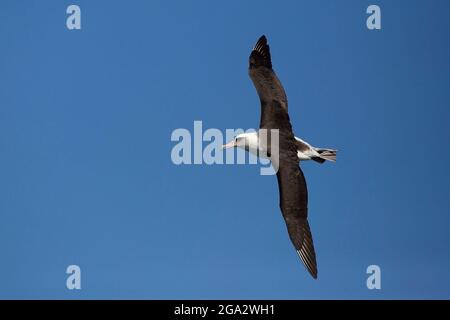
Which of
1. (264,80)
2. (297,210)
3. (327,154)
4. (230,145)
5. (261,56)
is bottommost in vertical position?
(297,210)

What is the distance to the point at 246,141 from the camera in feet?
73.8

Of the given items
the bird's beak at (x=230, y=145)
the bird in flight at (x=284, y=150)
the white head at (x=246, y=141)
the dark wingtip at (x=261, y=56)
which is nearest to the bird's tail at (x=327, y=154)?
the bird in flight at (x=284, y=150)

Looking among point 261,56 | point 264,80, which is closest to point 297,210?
point 264,80

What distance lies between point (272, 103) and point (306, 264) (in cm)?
380

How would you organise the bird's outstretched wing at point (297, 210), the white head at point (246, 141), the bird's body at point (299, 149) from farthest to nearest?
the white head at point (246, 141)
the bird's body at point (299, 149)
the bird's outstretched wing at point (297, 210)

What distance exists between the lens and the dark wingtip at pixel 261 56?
2248 cm

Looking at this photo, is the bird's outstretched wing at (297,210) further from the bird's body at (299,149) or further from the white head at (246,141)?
the white head at (246,141)

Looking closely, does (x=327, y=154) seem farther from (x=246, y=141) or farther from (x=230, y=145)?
(x=230, y=145)

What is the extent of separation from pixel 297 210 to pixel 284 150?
4.66ft

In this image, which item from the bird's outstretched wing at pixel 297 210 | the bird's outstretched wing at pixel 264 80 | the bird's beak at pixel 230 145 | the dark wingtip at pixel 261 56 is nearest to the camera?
the bird's outstretched wing at pixel 297 210

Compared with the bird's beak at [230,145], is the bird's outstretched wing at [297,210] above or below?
below

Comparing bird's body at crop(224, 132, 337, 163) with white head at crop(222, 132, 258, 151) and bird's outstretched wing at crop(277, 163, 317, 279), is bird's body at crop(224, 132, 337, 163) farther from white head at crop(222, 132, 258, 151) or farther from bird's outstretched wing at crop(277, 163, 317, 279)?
bird's outstretched wing at crop(277, 163, 317, 279)
